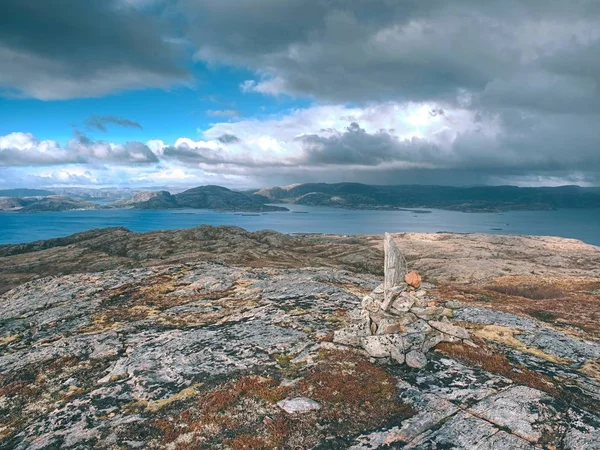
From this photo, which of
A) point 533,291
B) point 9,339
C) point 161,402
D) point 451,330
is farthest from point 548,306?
point 9,339

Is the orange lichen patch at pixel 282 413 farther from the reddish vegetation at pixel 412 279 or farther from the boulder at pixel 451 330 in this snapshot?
the reddish vegetation at pixel 412 279

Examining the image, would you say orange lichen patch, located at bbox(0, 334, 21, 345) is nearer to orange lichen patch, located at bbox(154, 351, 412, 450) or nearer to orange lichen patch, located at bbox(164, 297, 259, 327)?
orange lichen patch, located at bbox(164, 297, 259, 327)

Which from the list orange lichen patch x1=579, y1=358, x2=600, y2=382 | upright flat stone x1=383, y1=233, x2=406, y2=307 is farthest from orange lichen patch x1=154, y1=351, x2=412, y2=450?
orange lichen patch x1=579, y1=358, x2=600, y2=382

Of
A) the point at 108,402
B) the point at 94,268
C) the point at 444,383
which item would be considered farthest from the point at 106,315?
the point at 94,268

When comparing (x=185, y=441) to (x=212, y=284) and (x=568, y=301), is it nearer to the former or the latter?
(x=212, y=284)

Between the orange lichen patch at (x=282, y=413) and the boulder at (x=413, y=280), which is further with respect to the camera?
the boulder at (x=413, y=280)

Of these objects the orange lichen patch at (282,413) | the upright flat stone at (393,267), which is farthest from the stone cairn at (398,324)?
the orange lichen patch at (282,413)
